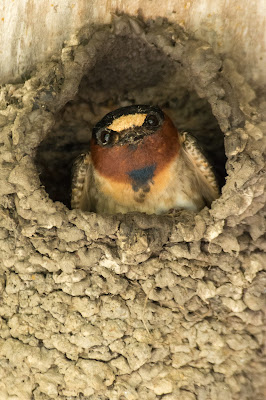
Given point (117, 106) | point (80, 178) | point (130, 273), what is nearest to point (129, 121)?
point (80, 178)

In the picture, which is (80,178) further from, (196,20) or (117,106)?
(196,20)

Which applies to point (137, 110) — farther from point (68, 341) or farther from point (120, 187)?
point (68, 341)

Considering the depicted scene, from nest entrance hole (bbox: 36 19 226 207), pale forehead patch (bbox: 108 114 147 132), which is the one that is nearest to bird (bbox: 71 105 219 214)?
pale forehead patch (bbox: 108 114 147 132)

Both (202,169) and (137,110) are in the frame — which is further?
(202,169)

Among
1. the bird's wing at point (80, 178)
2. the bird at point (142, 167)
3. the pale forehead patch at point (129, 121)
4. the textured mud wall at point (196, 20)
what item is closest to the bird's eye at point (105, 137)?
the bird at point (142, 167)

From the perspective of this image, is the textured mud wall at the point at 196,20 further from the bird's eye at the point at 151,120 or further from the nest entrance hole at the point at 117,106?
the bird's eye at the point at 151,120

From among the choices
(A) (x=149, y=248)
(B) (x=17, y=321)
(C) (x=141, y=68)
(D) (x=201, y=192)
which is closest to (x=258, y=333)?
(A) (x=149, y=248)
